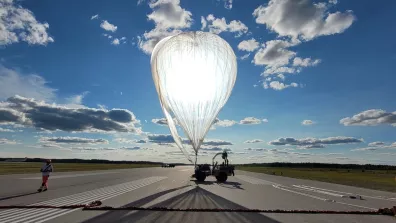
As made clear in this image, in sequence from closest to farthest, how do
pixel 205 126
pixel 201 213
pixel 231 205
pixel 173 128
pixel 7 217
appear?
1. pixel 7 217
2. pixel 201 213
3. pixel 231 205
4. pixel 205 126
5. pixel 173 128

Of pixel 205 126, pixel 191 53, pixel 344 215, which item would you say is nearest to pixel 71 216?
pixel 344 215

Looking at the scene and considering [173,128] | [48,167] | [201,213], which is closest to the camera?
[201,213]

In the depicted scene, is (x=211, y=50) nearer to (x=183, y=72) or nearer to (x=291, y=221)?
(x=183, y=72)

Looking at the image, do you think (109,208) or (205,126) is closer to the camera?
(109,208)

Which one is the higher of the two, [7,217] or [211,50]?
[211,50]

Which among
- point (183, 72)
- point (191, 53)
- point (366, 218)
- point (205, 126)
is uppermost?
point (191, 53)

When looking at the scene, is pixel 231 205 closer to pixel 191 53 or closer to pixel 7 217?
pixel 7 217

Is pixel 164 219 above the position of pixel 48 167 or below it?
below

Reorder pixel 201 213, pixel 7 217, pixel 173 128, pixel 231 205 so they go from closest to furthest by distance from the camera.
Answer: pixel 7 217 < pixel 201 213 < pixel 231 205 < pixel 173 128

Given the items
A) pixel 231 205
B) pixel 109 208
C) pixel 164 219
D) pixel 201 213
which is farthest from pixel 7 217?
pixel 231 205
